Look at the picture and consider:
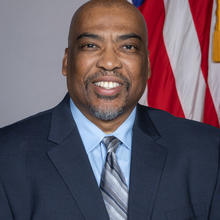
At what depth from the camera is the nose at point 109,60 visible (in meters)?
1.33

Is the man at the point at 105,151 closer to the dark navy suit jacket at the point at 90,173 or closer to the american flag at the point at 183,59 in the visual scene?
the dark navy suit jacket at the point at 90,173

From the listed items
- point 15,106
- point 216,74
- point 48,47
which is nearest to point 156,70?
point 216,74

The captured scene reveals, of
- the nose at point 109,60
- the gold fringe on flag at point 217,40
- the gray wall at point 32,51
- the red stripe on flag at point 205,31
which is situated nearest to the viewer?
the nose at point 109,60

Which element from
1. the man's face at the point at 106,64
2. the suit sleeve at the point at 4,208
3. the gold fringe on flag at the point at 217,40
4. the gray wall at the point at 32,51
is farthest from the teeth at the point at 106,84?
the gray wall at the point at 32,51

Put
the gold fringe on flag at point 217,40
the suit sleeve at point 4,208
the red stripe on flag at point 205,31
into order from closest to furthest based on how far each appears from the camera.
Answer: the suit sleeve at point 4,208 → the gold fringe on flag at point 217,40 → the red stripe on flag at point 205,31

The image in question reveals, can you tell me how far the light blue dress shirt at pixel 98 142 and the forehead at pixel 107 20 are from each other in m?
0.28

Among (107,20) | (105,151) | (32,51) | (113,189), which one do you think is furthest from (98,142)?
(32,51)

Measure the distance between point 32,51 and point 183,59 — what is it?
3.12ft

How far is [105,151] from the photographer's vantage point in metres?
1.36

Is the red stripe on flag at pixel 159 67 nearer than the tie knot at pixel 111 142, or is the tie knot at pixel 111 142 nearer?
the tie knot at pixel 111 142

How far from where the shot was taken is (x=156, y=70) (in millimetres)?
2258

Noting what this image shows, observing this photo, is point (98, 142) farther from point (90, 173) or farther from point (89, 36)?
point (89, 36)

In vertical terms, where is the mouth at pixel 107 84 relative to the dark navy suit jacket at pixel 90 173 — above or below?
above

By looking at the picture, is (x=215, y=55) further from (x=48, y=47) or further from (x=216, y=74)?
(x=48, y=47)
